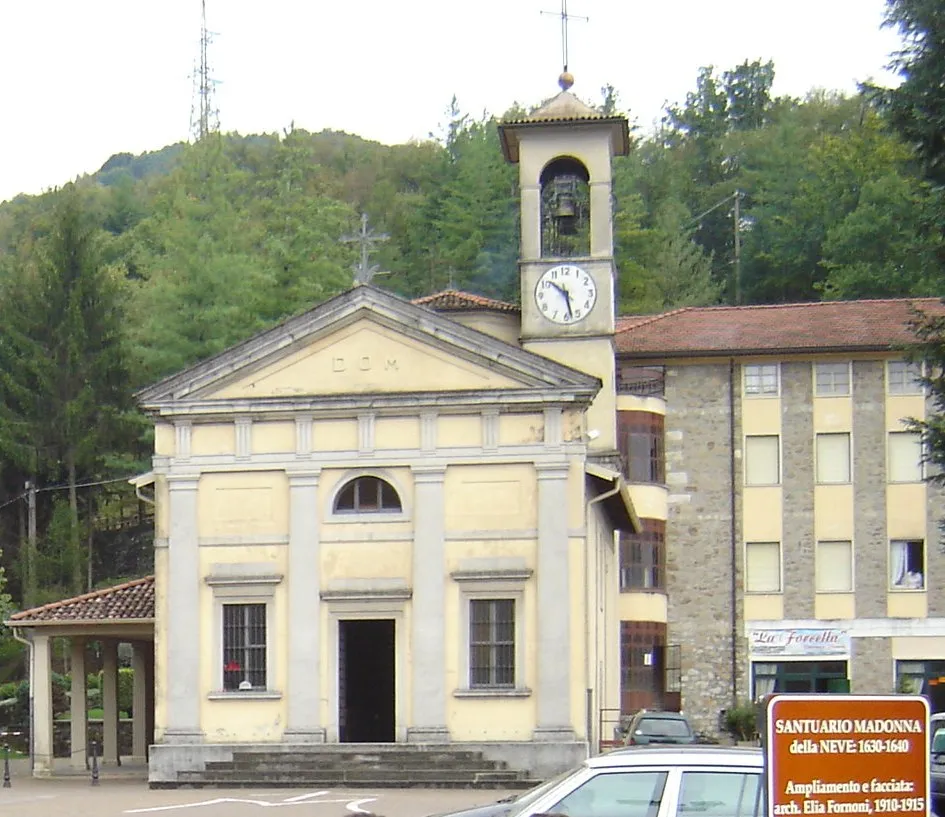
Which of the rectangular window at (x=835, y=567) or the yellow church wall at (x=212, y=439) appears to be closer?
the yellow church wall at (x=212, y=439)

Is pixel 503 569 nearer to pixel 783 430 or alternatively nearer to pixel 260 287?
pixel 783 430

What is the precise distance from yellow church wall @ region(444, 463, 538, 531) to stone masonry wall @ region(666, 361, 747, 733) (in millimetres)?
18337

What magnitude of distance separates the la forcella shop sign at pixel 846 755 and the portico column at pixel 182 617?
84.5ft

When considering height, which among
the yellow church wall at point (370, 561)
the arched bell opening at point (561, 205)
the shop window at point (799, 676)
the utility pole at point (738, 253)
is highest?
the utility pole at point (738, 253)

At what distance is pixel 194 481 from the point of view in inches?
1332

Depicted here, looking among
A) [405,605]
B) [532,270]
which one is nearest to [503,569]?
[405,605]

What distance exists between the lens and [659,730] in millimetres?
31266

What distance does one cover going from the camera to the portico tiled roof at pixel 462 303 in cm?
4366

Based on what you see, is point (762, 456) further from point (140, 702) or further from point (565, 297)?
point (140, 702)

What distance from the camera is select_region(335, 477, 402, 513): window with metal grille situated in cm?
3362

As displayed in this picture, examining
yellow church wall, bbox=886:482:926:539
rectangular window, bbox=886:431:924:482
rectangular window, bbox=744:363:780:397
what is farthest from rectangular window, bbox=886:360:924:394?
rectangular window, bbox=744:363:780:397

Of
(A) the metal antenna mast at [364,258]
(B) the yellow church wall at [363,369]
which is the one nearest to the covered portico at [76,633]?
(B) the yellow church wall at [363,369]

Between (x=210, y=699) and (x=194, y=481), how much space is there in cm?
404

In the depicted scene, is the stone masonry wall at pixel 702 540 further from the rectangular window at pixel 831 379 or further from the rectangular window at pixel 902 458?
the rectangular window at pixel 902 458
